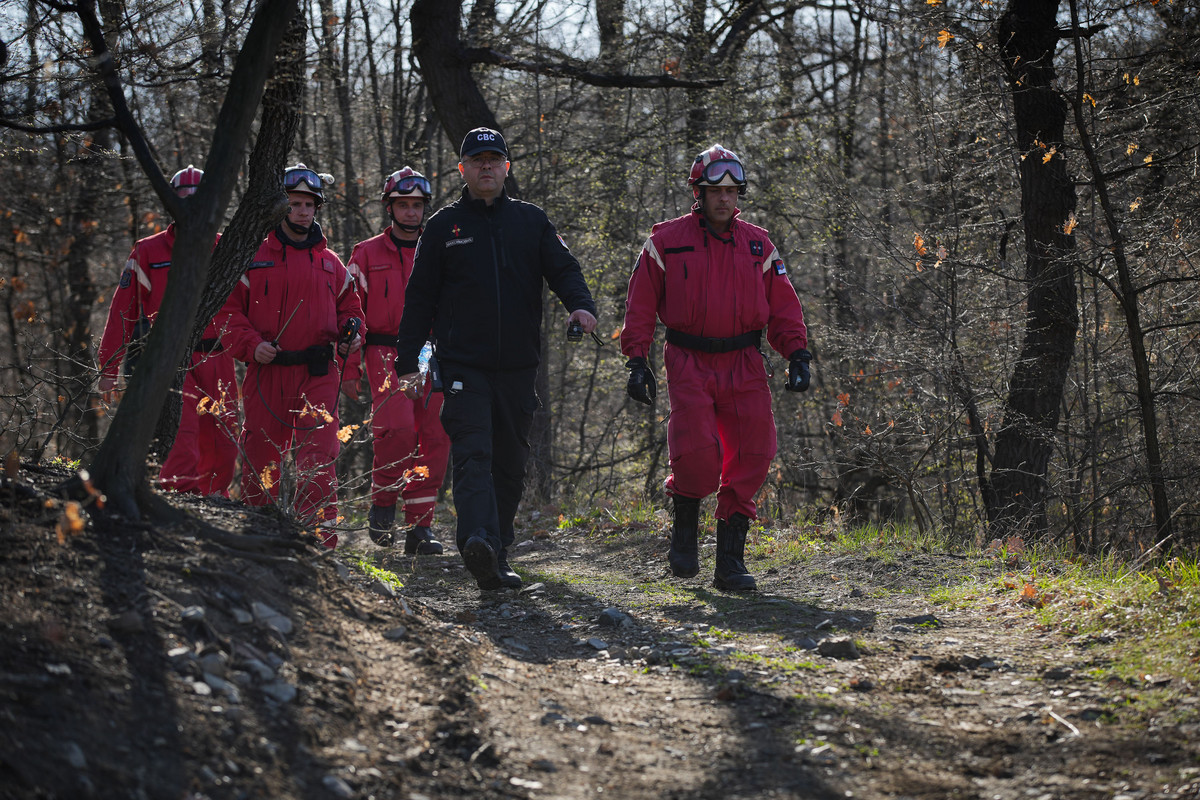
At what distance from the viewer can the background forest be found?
6.69 meters

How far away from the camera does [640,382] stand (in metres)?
6.01

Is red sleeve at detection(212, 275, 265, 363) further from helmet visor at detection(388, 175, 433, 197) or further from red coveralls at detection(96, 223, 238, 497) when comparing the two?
helmet visor at detection(388, 175, 433, 197)

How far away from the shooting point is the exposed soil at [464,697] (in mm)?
2717

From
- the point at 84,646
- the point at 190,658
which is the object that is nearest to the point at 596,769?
the point at 190,658

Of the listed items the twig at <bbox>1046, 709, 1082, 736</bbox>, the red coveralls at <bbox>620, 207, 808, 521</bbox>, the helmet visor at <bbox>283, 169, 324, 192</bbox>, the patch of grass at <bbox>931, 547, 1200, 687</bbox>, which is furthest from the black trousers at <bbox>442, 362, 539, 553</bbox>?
the twig at <bbox>1046, 709, 1082, 736</bbox>

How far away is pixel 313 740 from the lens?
2932 millimetres

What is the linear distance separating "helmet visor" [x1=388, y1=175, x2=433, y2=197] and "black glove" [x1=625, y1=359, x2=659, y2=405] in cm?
251

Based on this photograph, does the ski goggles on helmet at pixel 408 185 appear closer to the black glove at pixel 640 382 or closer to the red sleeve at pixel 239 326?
the red sleeve at pixel 239 326

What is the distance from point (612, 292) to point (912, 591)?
367 inches

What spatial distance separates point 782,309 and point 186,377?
3.84 metres

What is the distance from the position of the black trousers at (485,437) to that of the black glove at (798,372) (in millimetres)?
1447

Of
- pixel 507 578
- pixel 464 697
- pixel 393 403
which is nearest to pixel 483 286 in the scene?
Result: pixel 507 578

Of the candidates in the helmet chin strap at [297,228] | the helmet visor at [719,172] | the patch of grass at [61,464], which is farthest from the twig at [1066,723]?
the helmet chin strap at [297,228]

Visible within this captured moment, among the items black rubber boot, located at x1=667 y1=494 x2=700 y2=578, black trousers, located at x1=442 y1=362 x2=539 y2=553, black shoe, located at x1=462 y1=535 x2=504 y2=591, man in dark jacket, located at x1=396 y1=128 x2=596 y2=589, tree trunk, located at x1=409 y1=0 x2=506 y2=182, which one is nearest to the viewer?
black shoe, located at x1=462 y1=535 x2=504 y2=591
